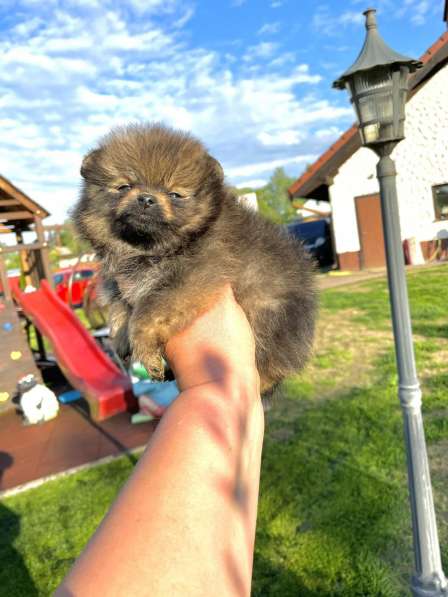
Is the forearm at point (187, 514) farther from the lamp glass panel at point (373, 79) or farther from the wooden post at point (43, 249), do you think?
the wooden post at point (43, 249)

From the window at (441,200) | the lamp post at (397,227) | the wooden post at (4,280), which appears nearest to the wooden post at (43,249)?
the wooden post at (4,280)

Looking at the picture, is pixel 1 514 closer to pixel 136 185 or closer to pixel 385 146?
pixel 136 185

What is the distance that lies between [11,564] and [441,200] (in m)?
13.6

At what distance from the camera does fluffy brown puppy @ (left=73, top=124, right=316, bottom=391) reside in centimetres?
182

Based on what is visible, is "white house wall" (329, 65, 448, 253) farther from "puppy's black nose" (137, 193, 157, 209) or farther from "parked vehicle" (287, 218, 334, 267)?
"puppy's black nose" (137, 193, 157, 209)

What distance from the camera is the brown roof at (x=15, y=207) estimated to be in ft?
30.3

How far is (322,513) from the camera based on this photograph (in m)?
3.90

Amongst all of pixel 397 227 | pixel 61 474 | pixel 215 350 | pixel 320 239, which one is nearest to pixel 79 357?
pixel 61 474

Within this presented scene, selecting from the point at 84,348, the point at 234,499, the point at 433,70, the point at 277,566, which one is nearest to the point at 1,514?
the point at 277,566

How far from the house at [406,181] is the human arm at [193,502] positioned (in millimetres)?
9494

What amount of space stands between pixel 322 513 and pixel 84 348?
6.02 m

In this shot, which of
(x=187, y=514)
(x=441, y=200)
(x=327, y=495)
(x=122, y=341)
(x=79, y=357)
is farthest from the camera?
(x=441, y=200)

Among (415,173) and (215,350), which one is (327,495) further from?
(415,173)

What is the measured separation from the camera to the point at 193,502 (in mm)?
956
